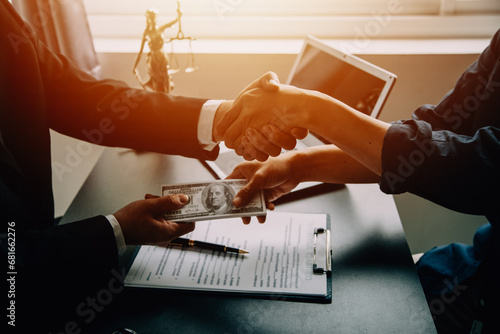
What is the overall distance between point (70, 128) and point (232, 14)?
34.5 inches

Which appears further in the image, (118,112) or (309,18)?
(309,18)

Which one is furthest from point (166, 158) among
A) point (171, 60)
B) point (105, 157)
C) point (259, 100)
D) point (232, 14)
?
point (232, 14)

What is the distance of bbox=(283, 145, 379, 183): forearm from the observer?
1.07 meters

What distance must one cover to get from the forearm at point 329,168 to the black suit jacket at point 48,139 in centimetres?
25

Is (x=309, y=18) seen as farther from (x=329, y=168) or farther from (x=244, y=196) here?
(x=244, y=196)

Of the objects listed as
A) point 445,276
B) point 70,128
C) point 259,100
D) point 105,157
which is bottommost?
point 445,276

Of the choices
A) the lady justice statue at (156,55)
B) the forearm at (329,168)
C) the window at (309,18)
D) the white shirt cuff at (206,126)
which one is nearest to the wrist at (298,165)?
the forearm at (329,168)

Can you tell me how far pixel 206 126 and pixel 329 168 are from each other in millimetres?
358

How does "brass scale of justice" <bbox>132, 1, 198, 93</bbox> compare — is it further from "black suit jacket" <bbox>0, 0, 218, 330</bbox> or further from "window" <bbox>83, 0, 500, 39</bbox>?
"window" <bbox>83, 0, 500, 39</bbox>

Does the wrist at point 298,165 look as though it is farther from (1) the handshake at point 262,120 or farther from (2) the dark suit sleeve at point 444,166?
(2) the dark suit sleeve at point 444,166

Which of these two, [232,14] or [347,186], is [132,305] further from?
[232,14]

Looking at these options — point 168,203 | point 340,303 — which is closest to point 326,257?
point 340,303

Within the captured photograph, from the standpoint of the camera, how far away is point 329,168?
108 centimetres

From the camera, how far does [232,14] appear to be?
1767mm
